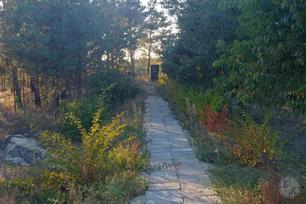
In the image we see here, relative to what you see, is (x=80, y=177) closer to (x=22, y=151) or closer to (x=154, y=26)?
(x=22, y=151)

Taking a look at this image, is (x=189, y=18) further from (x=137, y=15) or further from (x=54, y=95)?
(x=137, y=15)

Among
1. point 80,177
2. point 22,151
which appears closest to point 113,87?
A: point 22,151

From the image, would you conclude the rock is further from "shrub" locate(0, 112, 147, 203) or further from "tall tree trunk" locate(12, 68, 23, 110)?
"tall tree trunk" locate(12, 68, 23, 110)

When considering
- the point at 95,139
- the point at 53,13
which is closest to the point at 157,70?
the point at 53,13

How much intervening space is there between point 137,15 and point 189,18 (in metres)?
17.9

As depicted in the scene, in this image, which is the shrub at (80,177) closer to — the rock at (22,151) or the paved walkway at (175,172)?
the paved walkway at (175,172)

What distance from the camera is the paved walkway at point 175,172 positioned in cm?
559

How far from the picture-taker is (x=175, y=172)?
6.90 metres

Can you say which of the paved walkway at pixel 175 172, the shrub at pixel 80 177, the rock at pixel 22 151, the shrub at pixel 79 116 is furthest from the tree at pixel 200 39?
the shrub at pixel 80 177

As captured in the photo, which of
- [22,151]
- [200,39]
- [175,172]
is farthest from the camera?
[200,39]

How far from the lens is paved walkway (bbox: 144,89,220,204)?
5594 mm

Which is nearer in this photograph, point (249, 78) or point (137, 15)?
point (249, 78)

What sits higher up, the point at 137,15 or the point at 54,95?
the point at 137,15

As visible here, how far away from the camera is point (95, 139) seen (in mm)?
6402
